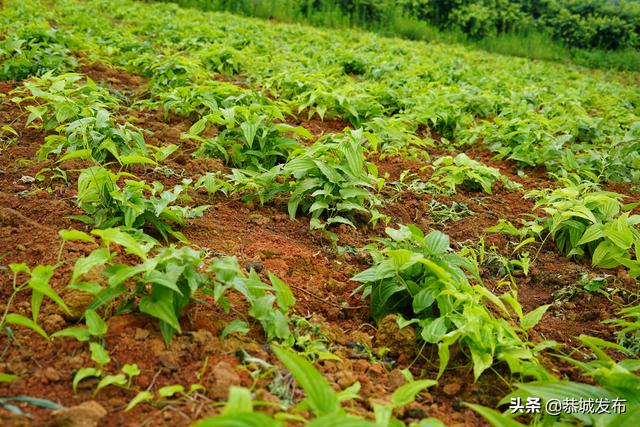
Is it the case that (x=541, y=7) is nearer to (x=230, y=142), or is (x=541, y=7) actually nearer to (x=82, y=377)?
(x=230, y=142)

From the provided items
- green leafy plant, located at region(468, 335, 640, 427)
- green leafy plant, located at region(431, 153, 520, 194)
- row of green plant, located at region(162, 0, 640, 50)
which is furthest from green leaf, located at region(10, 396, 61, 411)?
row of green plant, located at region(162, 0, 640, 50)

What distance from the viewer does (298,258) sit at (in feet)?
8.08

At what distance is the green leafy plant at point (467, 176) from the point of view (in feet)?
11.3

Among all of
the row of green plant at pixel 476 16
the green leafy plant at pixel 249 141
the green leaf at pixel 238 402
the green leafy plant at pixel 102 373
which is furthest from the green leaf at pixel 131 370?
the row of green plant at pixel 476 16

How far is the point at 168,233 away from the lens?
2488mm

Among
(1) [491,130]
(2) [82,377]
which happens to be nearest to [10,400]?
(2) [82,377]

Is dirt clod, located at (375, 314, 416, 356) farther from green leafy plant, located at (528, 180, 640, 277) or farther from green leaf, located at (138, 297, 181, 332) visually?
green leafy plant, located at (528, 180, 640, 277)

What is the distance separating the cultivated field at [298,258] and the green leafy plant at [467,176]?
0.03 metres

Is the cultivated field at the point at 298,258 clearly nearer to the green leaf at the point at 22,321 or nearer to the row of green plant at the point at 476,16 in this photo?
the green leaf at the point at 22,321

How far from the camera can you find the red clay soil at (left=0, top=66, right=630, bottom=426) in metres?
1.60

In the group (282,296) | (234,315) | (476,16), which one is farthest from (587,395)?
(476,16)

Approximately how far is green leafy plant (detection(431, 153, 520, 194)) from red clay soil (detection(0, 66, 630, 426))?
79mm

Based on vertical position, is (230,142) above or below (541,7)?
below

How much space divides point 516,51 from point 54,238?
34.1 ft
